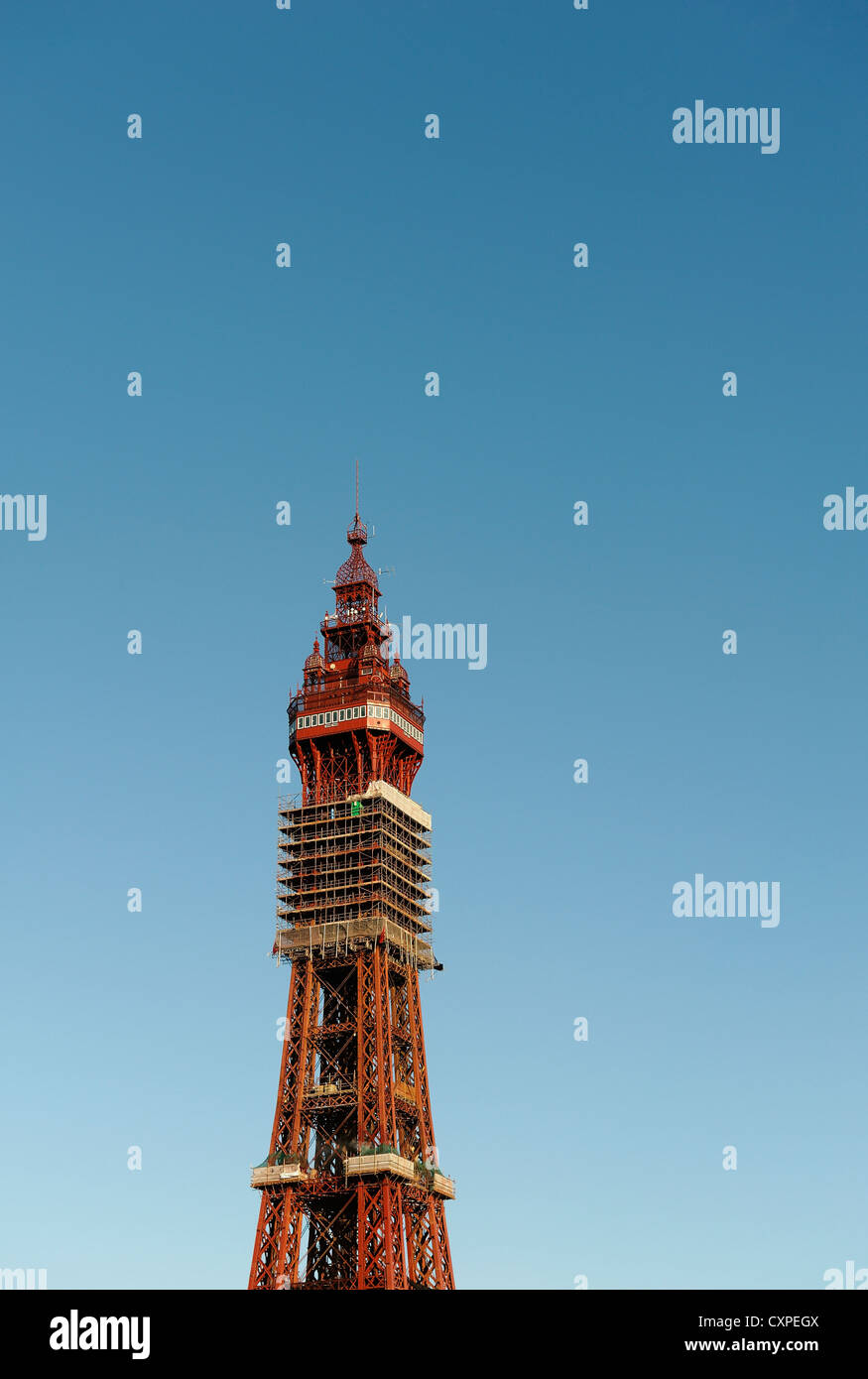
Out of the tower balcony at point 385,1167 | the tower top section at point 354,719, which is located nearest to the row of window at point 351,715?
the tower top section at point 354,719

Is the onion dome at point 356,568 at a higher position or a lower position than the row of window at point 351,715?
higher

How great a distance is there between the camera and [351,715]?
179 meters

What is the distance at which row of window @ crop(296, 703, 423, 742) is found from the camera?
17862 centimetres

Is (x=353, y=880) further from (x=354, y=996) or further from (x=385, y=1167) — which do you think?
(x=385, y=1167)

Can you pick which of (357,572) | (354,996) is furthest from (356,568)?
(354,996)

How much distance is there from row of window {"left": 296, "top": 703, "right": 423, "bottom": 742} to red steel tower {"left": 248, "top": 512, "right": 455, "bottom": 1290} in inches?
6.2

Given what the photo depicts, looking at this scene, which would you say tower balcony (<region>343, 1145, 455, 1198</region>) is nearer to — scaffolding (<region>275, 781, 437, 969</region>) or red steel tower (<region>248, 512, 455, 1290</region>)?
red steel tower (<region>248, 512, 455, 1290</region>)

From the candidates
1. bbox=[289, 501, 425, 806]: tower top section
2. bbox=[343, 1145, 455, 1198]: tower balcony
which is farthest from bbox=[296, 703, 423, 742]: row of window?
bbox=[343, 1145, 455, 1198]: tower balcony

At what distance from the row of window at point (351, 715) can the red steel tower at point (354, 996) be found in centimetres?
16

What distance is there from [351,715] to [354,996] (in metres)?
27.6

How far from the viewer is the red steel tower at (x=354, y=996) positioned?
527ft

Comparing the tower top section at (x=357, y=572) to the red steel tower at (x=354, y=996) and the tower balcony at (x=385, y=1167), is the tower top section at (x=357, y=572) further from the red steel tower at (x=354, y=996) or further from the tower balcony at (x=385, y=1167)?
the tower balcony at (x=385, y=1167)
